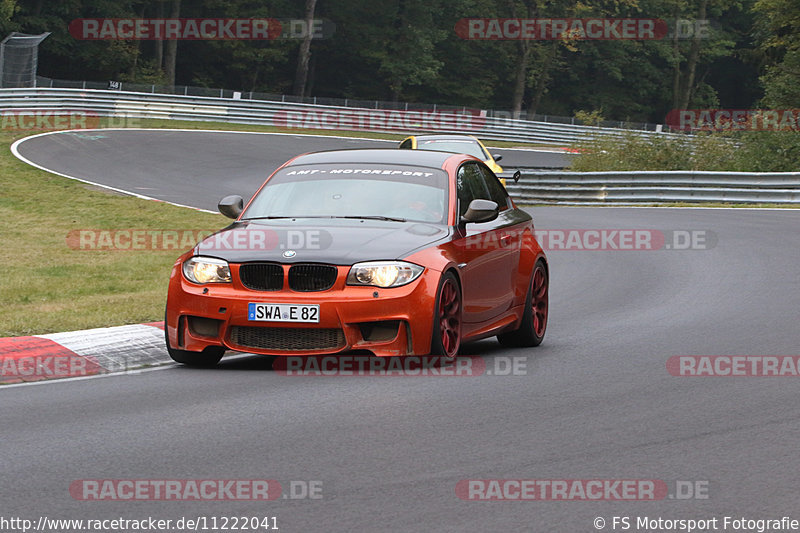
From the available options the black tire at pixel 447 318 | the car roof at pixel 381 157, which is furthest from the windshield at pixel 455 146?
Result: the black tire at pixel 447 318

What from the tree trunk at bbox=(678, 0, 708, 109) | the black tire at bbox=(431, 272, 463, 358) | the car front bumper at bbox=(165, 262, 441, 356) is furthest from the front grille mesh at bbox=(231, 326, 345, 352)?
the tree trunk at bbox=(678, 0, 708, 109)

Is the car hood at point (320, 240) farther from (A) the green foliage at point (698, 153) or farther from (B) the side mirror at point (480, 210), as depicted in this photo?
(A) the green foliage at point (698, 153)

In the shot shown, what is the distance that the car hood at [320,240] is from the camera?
28.8ft

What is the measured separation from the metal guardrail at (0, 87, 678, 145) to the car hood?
37.4 meters

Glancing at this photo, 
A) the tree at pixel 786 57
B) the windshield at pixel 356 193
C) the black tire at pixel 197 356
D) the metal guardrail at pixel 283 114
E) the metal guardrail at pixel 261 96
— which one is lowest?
the metal guardrail at pixel 283 114

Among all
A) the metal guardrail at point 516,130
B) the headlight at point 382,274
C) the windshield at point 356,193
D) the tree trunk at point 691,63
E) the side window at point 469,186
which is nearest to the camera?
the headlight at point 382,274

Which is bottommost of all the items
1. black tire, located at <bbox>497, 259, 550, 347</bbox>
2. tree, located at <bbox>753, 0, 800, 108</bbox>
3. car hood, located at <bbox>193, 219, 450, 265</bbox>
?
black tire, located at <bbox>497, 259, 550, 347</bbox>

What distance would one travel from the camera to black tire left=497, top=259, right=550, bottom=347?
1049 centimetres

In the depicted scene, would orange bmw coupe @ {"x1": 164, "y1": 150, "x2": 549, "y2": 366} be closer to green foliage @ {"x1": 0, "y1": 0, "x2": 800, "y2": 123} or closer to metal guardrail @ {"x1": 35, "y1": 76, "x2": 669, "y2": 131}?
metal guardrail @ {"x1": 35, "y1": 76, "x2": 669, "y2": 131}

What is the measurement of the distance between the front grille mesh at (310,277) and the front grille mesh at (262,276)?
9cm

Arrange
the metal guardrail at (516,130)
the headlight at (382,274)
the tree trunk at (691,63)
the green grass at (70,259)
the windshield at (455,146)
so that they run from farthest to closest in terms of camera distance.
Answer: the tree trunk at (691,63) < the metal guardrail at (516,130) < the windshield at (455,146) < the green grass at (70,259) < the headlight at (382,274)

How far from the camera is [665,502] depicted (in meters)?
5.46

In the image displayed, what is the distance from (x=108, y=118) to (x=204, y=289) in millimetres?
42019

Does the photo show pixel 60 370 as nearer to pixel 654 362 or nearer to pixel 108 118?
pixel 654 362
